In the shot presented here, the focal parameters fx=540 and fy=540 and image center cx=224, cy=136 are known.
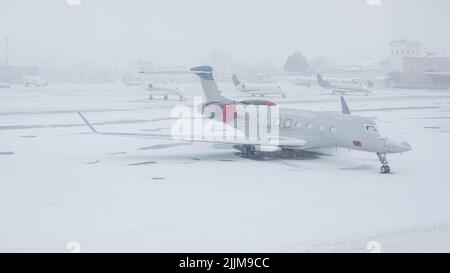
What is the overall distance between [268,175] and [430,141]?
13.1 meters

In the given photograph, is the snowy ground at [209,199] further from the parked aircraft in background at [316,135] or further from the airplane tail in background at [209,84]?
the airplane tail in background at [209,84]

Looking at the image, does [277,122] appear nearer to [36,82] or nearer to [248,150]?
[248,150]

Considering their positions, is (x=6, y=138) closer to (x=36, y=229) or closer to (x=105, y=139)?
(x=105, y=139)

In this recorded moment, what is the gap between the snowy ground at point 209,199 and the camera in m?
11.6

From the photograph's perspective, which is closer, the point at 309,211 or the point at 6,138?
the point at 309,211

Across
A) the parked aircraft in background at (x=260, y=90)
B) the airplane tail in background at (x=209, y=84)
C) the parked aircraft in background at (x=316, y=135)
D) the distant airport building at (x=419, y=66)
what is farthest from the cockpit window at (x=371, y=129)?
the distant airport building at (x=419, y=66)

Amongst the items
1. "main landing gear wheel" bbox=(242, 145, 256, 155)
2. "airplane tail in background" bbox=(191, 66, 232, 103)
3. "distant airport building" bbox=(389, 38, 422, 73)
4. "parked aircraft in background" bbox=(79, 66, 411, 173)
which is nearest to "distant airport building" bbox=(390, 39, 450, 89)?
"distant airport building" bbox=(389, 38, 422, 73)

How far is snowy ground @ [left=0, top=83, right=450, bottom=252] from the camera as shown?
11.6 m

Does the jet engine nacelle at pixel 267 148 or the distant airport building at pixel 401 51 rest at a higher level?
the distant airport building at pixel 401 51

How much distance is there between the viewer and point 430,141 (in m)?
28.6

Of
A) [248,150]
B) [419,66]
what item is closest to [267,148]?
[248,150]

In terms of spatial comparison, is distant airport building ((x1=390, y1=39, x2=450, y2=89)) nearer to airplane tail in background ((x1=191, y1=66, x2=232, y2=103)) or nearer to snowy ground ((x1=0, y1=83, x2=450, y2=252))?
snowy ground ((x1=0, y1=83, x2=450, y2=252))
